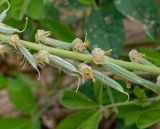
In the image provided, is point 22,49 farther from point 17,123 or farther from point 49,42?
point 17,123

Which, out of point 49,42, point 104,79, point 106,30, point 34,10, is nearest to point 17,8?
point 34,10

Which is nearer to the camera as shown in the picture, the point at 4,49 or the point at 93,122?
the point at 4,49

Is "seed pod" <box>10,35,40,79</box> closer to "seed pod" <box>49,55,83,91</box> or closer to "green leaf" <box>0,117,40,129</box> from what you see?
"seed pod" <box>49,55,83,91</box>

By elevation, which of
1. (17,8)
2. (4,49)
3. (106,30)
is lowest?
(4,49)

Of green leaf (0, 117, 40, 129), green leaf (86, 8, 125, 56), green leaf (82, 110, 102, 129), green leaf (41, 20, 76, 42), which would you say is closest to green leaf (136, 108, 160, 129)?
green leaf (82, 110, 102, 129)

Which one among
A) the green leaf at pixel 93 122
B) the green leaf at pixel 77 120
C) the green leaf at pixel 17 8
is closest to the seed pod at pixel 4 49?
the green leaf at pixel 17 8

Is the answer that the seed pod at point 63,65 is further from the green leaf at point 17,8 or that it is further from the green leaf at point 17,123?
the green leaf at point 17,123
